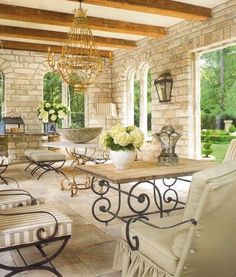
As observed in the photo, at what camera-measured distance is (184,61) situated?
6176 millimetres

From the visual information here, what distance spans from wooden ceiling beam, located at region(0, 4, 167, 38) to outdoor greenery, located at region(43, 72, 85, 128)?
2858mm

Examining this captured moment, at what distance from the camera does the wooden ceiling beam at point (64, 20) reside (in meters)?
5.26

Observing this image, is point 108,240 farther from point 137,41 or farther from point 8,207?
point 137,41

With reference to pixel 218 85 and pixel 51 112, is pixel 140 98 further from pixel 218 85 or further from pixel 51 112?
pixel 51 112

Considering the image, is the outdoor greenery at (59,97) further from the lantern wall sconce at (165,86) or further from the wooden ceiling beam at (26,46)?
the lantern wall sconce at (165,86)

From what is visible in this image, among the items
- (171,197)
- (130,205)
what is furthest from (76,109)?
(130,205)

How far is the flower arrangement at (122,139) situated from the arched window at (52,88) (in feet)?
19.3

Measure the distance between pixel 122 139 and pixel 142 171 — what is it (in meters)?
0.32

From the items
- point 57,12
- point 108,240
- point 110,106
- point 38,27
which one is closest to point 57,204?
point 108,240

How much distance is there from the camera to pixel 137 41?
7.72 metres

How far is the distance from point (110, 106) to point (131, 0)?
3.77 meters

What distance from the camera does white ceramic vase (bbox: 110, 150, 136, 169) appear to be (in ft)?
9.57

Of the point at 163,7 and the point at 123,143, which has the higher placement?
the point at 163,7

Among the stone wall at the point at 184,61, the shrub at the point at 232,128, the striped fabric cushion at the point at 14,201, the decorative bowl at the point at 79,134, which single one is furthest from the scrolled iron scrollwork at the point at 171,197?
the shrub at the point at 232,128
